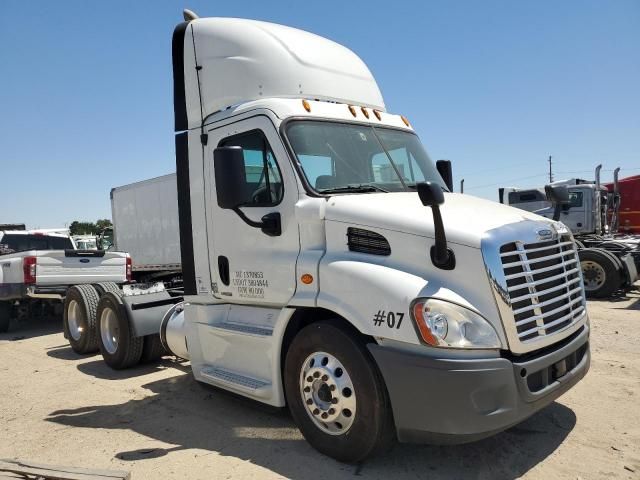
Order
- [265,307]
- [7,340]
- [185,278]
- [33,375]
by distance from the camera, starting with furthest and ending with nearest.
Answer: [7,340]
[33,375]
[185,278]
[265,307]

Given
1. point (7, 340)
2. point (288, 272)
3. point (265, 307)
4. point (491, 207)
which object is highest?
point (491, 207)

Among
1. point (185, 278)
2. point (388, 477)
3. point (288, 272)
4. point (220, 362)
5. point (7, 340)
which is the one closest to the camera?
point (388, 477)

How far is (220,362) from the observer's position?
479 centimetres

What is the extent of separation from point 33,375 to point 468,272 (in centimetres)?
610

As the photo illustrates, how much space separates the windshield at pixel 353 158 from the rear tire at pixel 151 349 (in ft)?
12.3

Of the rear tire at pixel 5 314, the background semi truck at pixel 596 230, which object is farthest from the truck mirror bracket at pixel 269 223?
the rear tire at pixel 5 314

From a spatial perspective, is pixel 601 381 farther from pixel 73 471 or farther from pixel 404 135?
pixel 73 471

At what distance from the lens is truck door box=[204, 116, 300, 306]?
13.4 ft

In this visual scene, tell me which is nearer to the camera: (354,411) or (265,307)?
(354,411)

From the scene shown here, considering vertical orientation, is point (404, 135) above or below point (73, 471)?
above

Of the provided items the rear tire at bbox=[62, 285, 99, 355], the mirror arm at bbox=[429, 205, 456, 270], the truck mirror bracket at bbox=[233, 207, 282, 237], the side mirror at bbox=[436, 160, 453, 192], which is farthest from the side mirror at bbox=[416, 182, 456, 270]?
the rear tire at bbox=[62, 285, 99, 355]

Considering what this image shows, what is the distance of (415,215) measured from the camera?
355 centimetres

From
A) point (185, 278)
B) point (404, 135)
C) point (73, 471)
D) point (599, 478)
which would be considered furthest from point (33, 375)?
point (599, 478)

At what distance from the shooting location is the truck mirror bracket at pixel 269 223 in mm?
4121
